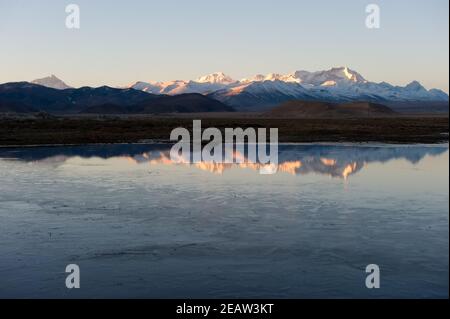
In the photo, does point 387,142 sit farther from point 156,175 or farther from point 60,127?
point 60,127

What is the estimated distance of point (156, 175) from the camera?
2283 cm

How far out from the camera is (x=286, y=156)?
3006cm

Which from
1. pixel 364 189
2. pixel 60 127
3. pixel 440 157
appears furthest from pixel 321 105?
pixel 364 189

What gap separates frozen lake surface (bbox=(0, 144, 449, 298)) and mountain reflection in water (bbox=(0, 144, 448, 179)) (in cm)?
112

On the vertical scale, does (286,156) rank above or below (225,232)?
above

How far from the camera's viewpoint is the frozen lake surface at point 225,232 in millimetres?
9344

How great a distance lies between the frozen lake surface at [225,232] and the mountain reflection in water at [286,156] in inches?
44.3

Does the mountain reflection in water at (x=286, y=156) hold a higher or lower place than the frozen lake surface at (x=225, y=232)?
higher

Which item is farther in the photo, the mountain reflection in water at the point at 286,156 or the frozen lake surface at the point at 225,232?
the mountain reflection in water at the point at 286,156

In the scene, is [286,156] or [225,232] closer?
[225,232]

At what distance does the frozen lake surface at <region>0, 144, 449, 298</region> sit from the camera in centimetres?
934

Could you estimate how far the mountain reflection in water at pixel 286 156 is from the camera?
2494cm

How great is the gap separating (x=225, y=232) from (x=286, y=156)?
57.8ft
